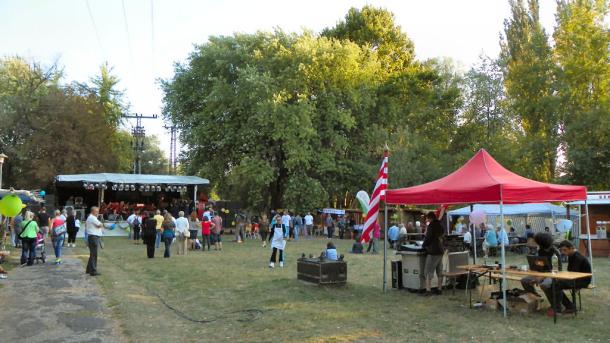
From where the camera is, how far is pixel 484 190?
852cm

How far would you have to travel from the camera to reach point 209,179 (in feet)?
113

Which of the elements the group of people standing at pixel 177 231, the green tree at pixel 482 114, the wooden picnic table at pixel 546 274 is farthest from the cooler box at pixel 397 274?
the green tree at pixel 482 114

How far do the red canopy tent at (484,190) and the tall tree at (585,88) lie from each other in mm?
18446

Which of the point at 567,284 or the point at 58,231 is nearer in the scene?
the point at 567,284

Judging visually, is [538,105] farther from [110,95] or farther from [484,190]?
[110,95]

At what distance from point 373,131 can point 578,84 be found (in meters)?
12.5

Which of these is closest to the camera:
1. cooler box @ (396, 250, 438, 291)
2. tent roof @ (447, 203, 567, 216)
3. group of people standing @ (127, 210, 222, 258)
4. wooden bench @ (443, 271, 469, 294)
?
wooden bench @ (443, 271, 469, 294)

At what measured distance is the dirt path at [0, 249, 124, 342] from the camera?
679 cm

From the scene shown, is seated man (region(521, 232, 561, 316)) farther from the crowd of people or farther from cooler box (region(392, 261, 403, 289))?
cooler box (region(392, 261, 403, 289))

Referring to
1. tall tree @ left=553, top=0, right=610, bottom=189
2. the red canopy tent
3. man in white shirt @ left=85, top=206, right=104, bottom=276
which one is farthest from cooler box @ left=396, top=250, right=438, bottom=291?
tall tree @ left=553, top=0, right=610, bottom=189

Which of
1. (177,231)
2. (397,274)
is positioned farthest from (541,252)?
(177,231)

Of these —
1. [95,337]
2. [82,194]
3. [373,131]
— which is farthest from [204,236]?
[82,194]

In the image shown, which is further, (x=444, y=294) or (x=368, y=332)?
(x=444, y=294)

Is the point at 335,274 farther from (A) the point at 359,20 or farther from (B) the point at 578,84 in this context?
(A) the point at 359,20
